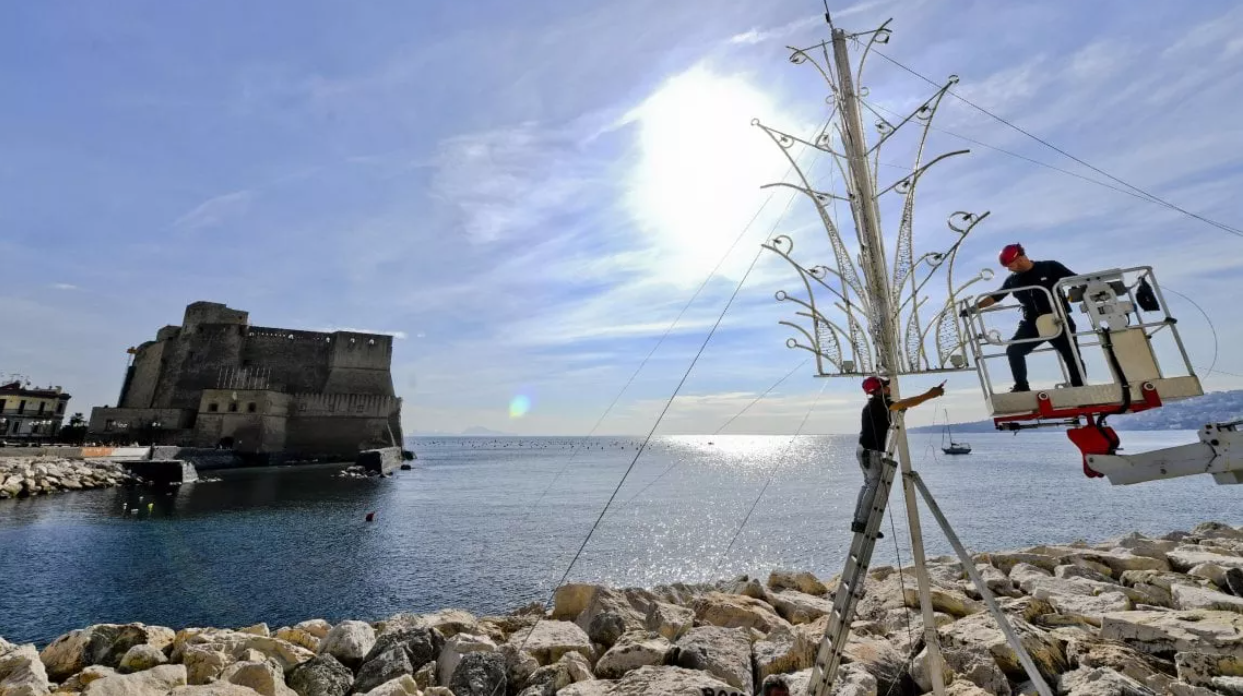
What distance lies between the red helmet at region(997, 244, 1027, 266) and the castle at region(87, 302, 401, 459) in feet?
252

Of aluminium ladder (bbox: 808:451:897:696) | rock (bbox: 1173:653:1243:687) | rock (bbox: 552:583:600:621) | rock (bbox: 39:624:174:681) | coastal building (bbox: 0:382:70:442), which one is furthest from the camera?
coastal building (bbox: 0:382:70:442)

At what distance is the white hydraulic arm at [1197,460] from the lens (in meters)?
3.29

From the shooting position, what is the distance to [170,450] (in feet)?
172

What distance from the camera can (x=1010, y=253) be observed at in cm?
466

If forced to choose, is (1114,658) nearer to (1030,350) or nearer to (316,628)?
(1030,350)

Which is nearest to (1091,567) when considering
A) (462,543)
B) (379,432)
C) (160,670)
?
(160,670)

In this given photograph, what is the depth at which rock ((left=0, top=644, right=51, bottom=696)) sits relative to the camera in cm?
632

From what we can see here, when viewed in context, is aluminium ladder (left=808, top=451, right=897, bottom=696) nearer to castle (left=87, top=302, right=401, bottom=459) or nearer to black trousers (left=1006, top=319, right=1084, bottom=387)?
black trousers (left=1006, top=319, right=1084, bottom=387)

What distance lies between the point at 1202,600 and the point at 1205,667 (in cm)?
409

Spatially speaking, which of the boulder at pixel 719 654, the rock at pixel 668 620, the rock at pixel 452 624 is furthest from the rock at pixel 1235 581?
the rock at pixel 452 624

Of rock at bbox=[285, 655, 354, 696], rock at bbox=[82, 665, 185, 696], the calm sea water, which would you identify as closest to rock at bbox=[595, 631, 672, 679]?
rock at bbox=[285, 655, 354, 696]

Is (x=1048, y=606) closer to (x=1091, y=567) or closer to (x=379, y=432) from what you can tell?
(x=1091, y=567)

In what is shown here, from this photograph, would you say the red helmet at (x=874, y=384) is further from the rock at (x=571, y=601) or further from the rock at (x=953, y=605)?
the rock at (x=571, y=601)

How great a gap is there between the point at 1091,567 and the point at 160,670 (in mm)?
17933
